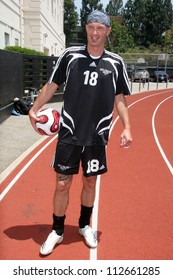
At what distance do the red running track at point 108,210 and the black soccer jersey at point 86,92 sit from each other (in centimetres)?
129

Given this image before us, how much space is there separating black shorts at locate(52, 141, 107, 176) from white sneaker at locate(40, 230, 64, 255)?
0.79 m

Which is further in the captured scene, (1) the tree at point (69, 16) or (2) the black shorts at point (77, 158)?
(1) the tree at point (69, 16)

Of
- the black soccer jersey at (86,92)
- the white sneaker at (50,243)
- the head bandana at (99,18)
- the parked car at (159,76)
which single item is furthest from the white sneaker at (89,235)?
the parked car at (159,76)

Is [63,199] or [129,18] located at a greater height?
[129,18]

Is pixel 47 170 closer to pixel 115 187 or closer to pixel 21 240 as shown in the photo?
pixel 115 187

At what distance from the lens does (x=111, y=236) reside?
4.12 meters

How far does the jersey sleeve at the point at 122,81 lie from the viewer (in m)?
3.54

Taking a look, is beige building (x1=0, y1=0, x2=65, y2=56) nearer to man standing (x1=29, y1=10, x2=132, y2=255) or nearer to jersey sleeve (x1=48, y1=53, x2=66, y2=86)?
jersey sleeve (x1=48, y1=53, x2=66, y2=86)

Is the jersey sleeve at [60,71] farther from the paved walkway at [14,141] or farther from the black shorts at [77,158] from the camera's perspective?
the paved walkway at [14,141]

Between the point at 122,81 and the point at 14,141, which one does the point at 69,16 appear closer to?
the point at 14,141

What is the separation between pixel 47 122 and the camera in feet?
12.0

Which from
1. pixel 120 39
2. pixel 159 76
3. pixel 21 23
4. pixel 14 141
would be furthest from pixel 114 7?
pixel 14 141
